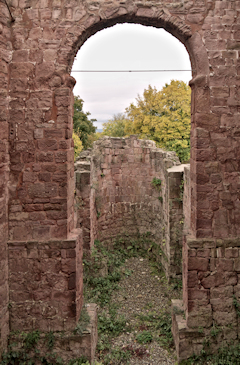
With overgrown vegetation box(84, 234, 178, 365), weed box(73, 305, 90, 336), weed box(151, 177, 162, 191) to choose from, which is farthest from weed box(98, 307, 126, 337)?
weed box(151, 177, 162, 191)

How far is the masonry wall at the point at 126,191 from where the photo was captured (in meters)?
8.88

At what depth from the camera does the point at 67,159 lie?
483 centimetres

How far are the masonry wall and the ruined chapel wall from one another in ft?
12.1

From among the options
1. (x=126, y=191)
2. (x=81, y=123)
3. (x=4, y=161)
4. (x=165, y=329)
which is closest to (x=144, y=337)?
(x=165, y=329)

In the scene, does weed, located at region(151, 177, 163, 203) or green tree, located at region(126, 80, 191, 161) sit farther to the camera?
green tree, located at region(126, 80, 191, 161)

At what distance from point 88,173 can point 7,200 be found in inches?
145

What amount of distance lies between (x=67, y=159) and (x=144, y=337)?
3585 mm

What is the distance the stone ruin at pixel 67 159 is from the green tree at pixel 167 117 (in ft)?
48.9

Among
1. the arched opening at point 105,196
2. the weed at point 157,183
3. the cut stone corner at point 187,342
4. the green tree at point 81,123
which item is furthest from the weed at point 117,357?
the green tree at point 81,123

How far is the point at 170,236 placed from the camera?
Answer: 26.8ft

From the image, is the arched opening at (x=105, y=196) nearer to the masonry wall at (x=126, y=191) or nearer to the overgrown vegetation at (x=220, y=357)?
the masonry wall at (x=126, y=191)

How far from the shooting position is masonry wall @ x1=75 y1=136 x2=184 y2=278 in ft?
29.1

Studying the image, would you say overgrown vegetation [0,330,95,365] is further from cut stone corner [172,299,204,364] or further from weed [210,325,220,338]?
weed [210,325,220,338]

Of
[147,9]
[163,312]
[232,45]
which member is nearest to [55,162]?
[147,9]
